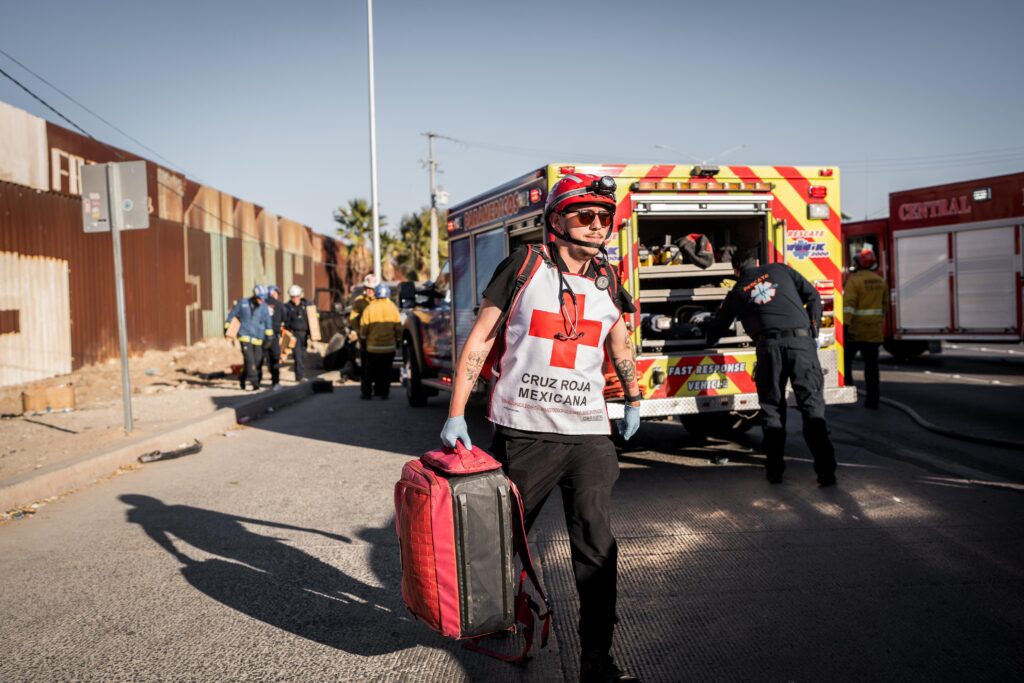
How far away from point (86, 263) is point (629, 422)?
1662 centimetres

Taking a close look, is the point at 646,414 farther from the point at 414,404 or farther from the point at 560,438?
the point at 414,404

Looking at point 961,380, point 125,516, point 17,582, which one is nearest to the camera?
point 17,582

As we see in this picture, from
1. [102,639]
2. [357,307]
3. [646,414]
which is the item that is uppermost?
[357,307]

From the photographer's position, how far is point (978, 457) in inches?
293

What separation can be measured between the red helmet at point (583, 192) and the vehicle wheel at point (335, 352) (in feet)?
53.6

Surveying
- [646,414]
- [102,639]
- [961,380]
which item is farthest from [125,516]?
[961,380]

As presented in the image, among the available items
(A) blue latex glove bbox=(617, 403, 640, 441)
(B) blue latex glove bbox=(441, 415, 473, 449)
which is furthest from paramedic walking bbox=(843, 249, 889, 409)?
(B) blue latex glove bbox=(441, 415, 473, 449)

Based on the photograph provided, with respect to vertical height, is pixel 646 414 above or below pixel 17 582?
above

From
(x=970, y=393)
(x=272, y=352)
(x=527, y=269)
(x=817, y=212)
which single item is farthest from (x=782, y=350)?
(x=272, y=352)

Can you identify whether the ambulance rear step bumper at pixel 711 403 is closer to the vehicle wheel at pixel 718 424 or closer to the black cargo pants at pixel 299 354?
the vehicle wheel at pixel 718 424

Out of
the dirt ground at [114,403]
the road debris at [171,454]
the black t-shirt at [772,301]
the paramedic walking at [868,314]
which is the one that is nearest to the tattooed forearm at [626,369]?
the black t-shirt at [772,301]

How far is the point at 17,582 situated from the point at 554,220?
146 inches

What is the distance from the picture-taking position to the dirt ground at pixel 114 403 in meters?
8.59

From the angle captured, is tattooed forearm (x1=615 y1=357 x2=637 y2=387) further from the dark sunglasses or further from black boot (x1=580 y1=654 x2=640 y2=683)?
black boot (x1=580 y1=654 x2=640 y2=683)
